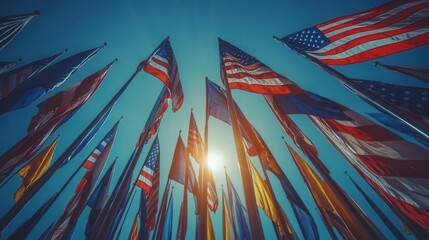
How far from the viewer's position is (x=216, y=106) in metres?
8.24

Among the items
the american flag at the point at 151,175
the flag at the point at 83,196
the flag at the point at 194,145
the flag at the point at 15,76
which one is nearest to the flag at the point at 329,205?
the flag at the point at 194,145

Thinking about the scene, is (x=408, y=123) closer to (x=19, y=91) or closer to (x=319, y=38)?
(x=319, y=38)

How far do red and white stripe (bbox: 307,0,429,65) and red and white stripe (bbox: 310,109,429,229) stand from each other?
1545 millimetres

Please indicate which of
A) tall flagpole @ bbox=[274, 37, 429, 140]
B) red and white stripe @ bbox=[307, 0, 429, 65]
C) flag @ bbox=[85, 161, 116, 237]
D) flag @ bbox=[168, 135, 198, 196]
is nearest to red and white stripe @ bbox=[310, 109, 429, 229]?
tall flagpole @ bbox=[274, 37, 429, 140]

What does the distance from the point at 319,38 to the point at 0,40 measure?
447 inches

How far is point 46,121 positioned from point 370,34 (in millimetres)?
9844

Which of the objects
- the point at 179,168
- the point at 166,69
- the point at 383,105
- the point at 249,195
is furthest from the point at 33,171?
the point at 383,105

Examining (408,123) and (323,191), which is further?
(323,191)

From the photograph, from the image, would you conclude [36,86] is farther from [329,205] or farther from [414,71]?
[414,71]

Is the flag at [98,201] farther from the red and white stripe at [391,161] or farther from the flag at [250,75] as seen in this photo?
the red and white stripe at [391,161]

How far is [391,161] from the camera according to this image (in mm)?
5008

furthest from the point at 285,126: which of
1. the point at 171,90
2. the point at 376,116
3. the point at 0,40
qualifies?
the point at 0,40

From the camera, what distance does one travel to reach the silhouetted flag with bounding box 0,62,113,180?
22.3ft

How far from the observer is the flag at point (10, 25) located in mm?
8344
